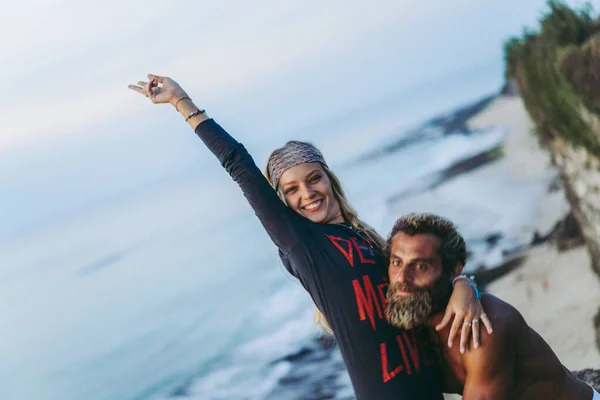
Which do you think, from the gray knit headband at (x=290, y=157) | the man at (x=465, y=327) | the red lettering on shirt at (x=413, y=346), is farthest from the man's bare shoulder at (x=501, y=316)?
the gray knit headband at (x=290, y=157)

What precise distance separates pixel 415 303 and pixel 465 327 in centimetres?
18

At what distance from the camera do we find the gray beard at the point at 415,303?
2.56 m

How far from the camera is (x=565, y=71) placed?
12.3m

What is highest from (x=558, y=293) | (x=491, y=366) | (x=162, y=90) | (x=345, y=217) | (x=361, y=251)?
(x=558, y=293)

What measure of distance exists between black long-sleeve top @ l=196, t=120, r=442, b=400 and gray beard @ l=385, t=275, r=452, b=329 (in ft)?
0.27

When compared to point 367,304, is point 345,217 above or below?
above

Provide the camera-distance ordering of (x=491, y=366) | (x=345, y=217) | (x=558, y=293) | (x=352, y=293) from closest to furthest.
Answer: (x=491, y=366) → (x=352, y=293) → (x=345, y=217) → (x=558, y=293)

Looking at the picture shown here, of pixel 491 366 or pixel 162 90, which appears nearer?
pixel 491 366

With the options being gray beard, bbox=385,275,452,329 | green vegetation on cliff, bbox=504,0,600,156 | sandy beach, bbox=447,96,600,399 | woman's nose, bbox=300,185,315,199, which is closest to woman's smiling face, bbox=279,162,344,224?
woman's nose, bbox=300,185,315,199

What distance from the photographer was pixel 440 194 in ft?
149

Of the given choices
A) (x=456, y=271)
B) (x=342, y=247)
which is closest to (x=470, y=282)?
(x=456, y=271)

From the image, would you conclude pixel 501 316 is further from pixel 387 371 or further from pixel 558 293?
pixel 558 293

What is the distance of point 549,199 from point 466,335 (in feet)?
111

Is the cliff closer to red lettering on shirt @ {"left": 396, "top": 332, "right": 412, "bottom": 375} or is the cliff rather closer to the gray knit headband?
the gray knit headband
